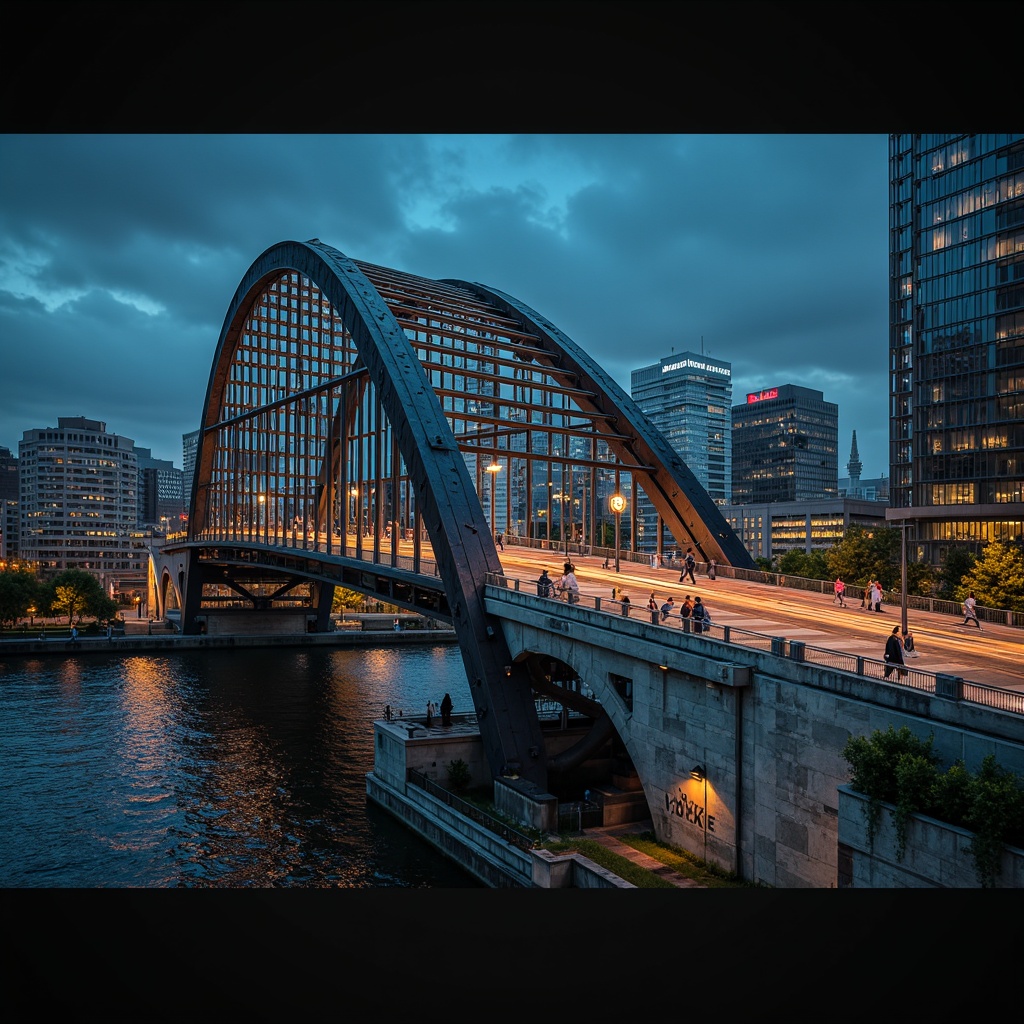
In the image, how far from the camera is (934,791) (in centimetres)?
1614

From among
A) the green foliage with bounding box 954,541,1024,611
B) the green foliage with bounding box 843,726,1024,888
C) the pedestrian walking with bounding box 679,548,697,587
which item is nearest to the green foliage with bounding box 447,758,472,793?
the pedestrian walking with bounding box 679,548,697,587

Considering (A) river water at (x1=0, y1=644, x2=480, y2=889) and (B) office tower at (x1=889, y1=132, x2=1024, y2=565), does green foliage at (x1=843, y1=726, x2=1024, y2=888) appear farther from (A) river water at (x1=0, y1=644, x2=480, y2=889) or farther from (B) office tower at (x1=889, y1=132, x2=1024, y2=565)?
(B) office tower at (x1=889, y1=132, x2=1024, y2=565)

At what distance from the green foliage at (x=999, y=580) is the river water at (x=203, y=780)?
29721mm

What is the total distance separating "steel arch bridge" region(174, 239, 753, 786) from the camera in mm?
34438

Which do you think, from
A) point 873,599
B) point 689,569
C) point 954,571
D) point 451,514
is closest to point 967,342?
point 954,571

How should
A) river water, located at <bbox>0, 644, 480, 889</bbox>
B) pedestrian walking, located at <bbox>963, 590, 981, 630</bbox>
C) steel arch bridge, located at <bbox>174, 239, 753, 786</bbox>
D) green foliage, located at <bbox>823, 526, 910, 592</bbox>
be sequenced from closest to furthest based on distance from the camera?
river water, located at <bbox>0, 644, 480, 889</bbox> < pedestrian walking, located at <bbox>963, 590, 981, 630</bbox> < steel arch bridge, located at <bbox>174, 239, 753, 786</bbox> < green foliage, located at <bbox>823, 526, 910, 592</bbox>

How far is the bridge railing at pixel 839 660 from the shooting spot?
1691cm

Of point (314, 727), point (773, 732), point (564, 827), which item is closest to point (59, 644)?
point (314, 727)

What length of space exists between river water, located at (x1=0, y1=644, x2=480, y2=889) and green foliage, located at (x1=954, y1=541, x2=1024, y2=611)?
29.7 meters

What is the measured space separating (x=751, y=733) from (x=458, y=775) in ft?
46.9

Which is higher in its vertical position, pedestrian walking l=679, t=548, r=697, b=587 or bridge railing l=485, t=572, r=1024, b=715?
pedestrian walking l=679, t=548, r=697, b=587

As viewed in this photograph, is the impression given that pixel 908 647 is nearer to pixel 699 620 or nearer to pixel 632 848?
pixel 699 620

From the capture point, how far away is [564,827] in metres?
27.8
